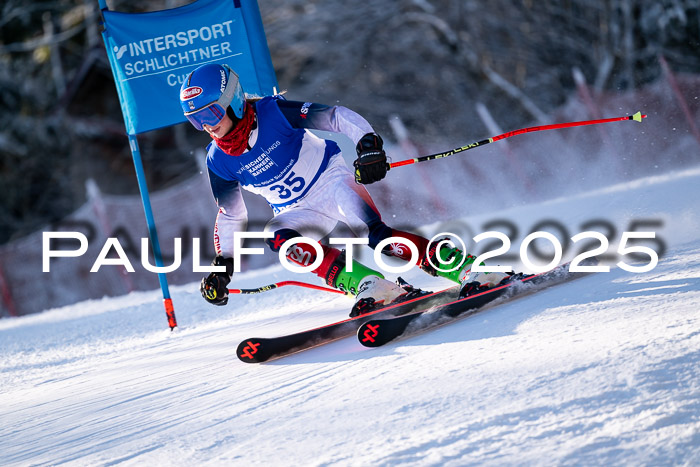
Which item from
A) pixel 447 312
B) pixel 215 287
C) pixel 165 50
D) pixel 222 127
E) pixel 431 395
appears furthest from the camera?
pixel 165 50

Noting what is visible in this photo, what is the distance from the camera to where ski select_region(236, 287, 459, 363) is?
3.39m

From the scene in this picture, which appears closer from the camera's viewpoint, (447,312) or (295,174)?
(447,312)

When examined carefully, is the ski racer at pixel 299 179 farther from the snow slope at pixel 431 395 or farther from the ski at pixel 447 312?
the snow slope at pixel 431 395

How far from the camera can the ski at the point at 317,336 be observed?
3.39m

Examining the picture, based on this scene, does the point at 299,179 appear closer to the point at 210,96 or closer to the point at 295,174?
the point at 295,174

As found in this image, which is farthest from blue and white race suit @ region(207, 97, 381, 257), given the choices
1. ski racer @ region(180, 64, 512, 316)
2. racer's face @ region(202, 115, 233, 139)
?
racer's face @ region(202, 115, 233, 139)

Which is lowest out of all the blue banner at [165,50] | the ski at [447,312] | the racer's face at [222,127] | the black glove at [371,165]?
the ski at [447,312]

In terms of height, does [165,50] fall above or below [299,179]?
above

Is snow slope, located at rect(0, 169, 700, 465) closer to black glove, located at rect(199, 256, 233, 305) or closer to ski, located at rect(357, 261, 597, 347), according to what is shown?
ski, located at rect(357, 261, 597, 347)

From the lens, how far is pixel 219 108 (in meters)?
3.50

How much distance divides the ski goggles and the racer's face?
2 centimetres

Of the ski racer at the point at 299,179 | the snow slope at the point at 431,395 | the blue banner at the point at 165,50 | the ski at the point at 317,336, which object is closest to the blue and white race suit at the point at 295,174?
the ski racer at the point at 299,179

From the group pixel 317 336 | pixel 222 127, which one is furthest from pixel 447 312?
pixel 222 127

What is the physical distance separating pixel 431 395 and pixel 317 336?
1264mm
